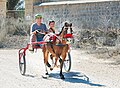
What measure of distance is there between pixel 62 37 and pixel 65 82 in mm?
1394

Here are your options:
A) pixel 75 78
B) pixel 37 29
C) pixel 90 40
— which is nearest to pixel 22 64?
pixel 37 29

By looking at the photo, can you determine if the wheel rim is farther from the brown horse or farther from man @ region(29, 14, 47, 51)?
man @ region(29, 14, 47, 51)

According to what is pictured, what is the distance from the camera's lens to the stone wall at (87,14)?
22.3 metres

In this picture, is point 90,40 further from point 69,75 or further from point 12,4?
point 12,4

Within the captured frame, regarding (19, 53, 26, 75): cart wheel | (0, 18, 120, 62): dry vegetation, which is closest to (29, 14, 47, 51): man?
(19, 53, 26, 75): cart wheel

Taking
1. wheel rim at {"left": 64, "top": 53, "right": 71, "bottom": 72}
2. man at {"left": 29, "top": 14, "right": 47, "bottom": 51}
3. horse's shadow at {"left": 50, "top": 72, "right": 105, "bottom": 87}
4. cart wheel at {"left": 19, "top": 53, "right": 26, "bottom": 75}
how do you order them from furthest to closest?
wheel rim at {"left": 64, "top": 53, "right": 71, "bottom": 72} → man at {"left": 29, "top": 14, "right": 47, "bottom": 51} → cart wheel at {"left": 19, "top": 53, "right": 26, "bottom": 75} → horse's shadow at {"left": 50, "top": 72, "right": 105, "bottom": 87}

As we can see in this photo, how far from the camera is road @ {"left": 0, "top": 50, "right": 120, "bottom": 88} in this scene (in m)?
10.4

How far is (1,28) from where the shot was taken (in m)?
23.0

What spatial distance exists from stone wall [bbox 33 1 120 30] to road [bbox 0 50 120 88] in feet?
22.3

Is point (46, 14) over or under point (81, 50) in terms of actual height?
over

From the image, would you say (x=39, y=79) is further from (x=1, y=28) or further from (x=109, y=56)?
(x=1, y=28)

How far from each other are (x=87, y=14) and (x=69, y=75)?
12.0 m

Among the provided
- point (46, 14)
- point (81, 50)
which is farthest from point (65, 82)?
point (46, 14)

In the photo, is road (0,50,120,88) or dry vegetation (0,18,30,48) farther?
dry vegetation (0,18,30,48)
